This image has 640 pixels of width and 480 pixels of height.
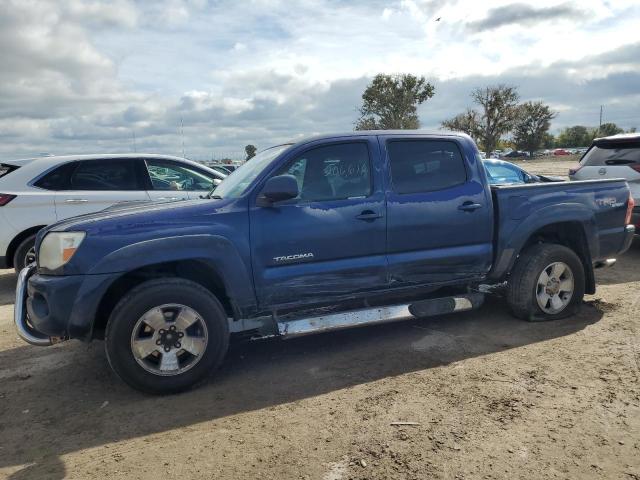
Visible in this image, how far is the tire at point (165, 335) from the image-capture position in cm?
355

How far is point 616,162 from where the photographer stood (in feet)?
26.4

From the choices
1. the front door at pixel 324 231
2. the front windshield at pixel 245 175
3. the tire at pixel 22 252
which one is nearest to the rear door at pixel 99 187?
the tire at pixel 22 252

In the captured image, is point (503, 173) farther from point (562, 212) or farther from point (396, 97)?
point (396, 97)

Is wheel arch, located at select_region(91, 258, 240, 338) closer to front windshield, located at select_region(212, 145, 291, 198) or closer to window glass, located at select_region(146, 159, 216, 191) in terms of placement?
front windshield, located at select_region(212, 145, 291, 198)

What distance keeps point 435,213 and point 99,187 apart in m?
4.75

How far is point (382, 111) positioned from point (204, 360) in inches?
1418

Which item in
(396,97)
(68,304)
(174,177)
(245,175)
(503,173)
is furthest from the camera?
(396,97)

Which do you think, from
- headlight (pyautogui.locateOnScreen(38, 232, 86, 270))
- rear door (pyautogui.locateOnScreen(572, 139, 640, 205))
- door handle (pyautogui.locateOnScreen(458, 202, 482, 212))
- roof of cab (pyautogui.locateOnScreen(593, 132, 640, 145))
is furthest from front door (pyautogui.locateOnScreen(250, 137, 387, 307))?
roof of cab (pyautogui.locateOnScreen(593, 132, 640, 145))

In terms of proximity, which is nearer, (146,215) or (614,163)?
(146,215)

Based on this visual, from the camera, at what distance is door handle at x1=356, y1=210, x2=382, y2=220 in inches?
164

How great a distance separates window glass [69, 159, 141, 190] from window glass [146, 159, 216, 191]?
0.79 feet

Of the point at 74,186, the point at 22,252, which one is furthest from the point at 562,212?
the point at 22,252

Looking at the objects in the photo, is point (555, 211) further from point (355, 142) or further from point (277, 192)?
point (277, 192)

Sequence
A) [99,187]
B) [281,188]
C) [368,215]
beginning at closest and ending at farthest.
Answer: [281,188]
[368,215]
[99,187]
